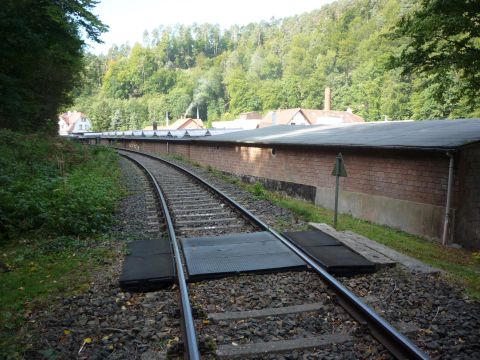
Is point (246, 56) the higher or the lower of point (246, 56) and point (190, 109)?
the higher

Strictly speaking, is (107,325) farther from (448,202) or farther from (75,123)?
(75,123)

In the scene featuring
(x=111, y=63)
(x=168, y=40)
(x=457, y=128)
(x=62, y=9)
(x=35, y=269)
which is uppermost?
(x=168, y=40)

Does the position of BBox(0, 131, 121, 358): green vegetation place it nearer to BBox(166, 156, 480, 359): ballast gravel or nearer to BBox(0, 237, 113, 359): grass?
BBox(0, 237, 113, 359): grass

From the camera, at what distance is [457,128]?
42.6 ft

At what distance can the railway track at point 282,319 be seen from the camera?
3.71m

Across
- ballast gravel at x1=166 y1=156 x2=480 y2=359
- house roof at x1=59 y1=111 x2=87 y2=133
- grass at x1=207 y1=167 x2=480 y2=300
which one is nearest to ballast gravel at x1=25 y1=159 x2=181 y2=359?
ballast gravel at x1=166 y1=156 x2=480 y2=359

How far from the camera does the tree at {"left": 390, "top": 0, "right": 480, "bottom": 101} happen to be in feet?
28.5

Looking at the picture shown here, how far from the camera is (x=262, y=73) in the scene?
14000 centimetres

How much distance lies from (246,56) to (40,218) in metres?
159

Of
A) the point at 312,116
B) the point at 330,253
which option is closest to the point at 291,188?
the point at 330,253

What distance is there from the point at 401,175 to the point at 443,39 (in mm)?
3946

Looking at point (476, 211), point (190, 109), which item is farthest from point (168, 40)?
point (476, 211)

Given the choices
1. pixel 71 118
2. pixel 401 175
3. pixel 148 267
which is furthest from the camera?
pixel 71 118

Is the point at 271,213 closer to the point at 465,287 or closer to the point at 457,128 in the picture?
the point at 465,287
